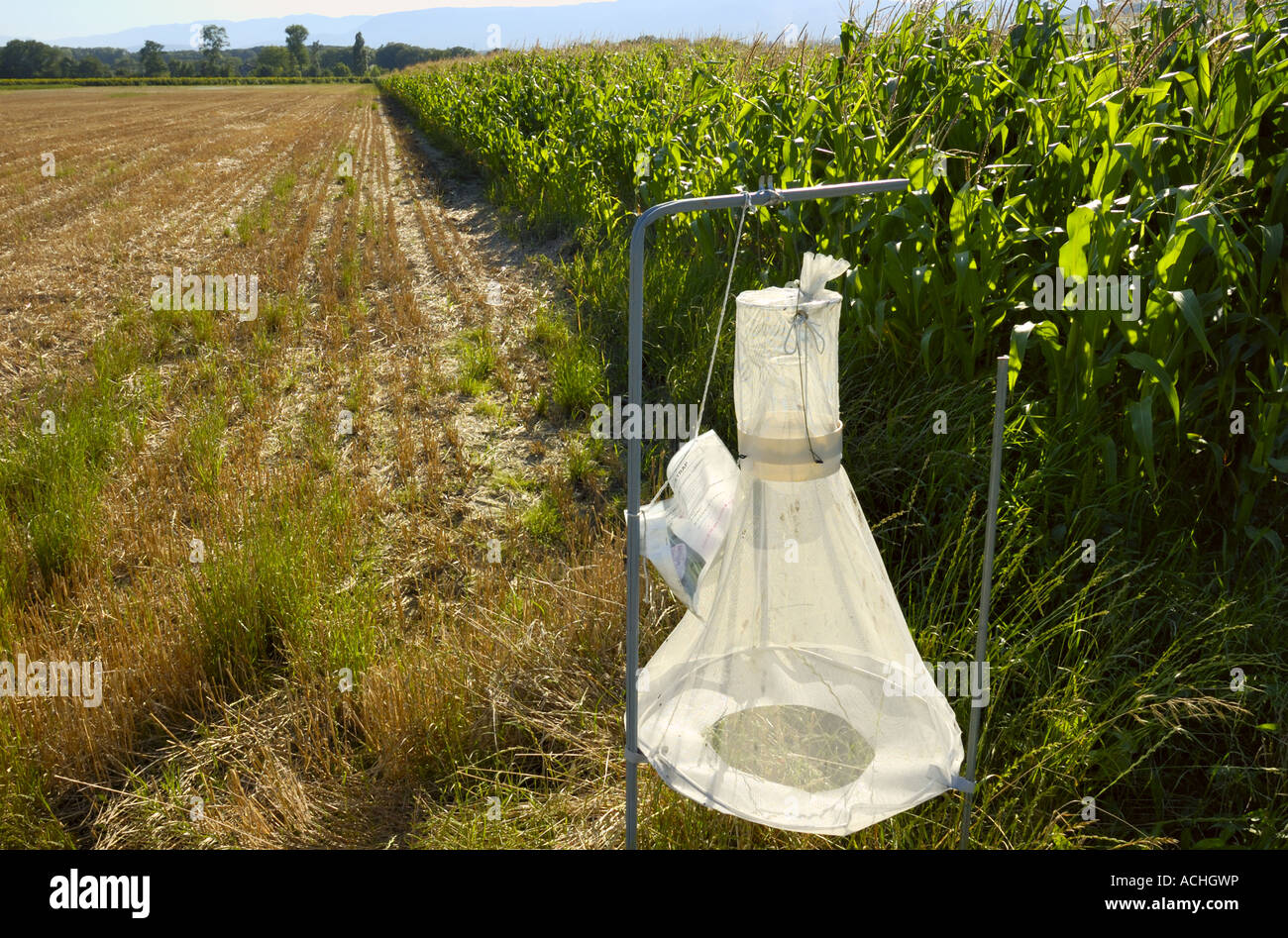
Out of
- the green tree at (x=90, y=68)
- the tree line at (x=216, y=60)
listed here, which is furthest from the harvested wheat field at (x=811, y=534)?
the green tree at (x=90, y=68)

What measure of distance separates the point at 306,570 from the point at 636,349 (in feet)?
7.92

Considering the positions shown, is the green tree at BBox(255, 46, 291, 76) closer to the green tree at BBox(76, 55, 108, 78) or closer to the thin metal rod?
the green tree at BBox(76, 55, 108, 78)

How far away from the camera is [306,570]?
355 cm

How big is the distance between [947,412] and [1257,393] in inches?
37.8

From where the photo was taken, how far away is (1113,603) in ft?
8.79

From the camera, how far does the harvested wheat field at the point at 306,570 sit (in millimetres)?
2658

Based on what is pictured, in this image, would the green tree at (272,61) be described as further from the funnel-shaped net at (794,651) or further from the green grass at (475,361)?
the funnel-shaped net at (794,651)

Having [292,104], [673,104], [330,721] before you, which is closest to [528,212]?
[673,104]

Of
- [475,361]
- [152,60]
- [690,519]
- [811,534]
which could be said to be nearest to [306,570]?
[690,519]

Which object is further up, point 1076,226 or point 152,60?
point 152,60

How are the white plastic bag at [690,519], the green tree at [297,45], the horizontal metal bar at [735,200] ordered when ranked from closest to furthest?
the horizontal metal bar at [735,200], the white plastic bag at [690,519], the green tree at [297,45]

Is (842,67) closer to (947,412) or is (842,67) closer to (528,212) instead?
(947,412)

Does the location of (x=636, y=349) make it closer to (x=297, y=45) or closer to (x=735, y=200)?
(x=735, y=200)

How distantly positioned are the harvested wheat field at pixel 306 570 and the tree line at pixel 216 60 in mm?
49099
